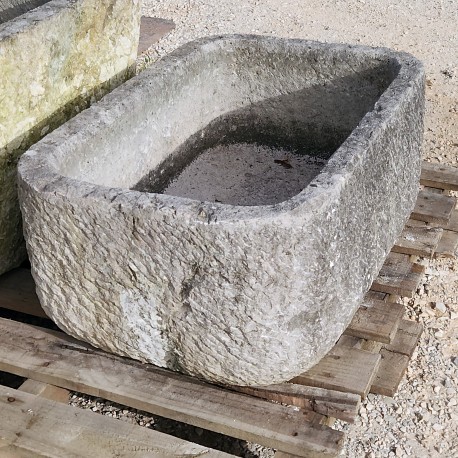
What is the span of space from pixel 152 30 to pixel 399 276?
108 inches

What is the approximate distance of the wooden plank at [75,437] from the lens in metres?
2.16

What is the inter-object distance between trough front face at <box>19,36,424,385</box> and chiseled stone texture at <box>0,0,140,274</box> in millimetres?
318

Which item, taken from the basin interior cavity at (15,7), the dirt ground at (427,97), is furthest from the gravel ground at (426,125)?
the basin interior cavity at (15,7)

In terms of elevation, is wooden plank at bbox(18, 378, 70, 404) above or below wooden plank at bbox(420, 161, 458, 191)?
below

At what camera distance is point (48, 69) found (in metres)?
2.88

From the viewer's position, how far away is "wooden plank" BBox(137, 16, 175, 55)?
15.5 feet

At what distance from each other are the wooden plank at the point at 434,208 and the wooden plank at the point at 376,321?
2.07 feet

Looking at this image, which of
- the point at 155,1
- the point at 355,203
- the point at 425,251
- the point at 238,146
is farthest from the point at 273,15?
the point at 355,203

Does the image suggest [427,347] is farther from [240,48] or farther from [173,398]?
[240,48]

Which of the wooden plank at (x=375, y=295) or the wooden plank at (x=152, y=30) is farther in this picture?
the wooden plank at (x=152, y=30)

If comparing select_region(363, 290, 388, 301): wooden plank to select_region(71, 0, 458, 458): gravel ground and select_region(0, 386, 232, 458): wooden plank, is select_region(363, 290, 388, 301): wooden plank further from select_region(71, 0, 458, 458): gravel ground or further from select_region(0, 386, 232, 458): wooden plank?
select_region(0, 386, 232, 458): wooden plank

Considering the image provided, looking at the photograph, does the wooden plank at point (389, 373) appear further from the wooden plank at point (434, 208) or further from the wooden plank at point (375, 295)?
the wooden plank at point (434, 208)

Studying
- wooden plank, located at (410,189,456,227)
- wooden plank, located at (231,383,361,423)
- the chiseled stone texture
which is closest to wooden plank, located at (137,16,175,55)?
the chiseled stone texture

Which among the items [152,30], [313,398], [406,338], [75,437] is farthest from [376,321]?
[152,30]
